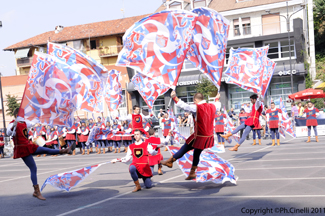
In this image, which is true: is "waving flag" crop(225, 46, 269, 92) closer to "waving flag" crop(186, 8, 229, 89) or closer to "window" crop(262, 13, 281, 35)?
"waving flag" crop(186, 8, 229, 89)

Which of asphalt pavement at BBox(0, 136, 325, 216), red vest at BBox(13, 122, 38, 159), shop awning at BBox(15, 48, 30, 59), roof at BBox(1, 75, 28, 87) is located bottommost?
asphalt pavement at BBox(0, 136, 325, 216)

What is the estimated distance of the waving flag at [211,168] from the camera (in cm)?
878

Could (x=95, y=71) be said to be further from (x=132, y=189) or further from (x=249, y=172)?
(x=249, y=172)

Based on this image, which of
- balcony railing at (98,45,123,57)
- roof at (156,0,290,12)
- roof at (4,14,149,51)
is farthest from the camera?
roof at (4,14,149,51)

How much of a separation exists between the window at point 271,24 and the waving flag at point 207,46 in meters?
33.4

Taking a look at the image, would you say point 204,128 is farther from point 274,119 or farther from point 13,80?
point 13,80

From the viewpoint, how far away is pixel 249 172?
1046 cm

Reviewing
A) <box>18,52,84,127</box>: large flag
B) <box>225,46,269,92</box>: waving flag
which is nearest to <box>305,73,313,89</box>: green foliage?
<box>225,46,269,92</box>: waving flag

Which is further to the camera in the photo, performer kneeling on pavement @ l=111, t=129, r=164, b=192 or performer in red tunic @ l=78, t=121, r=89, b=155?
performer in red tunic @ l=78, t=121, r=89, b=155

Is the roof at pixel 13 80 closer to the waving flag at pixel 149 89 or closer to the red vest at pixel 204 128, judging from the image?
the waving flag at pixel 149 89

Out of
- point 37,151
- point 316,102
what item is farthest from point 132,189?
point 316,102

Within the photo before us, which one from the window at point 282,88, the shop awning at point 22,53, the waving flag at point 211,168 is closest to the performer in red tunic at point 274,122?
the waving flag at point 211,168

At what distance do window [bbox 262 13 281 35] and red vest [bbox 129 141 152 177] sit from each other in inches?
1409

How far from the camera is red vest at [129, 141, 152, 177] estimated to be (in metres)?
9.05
